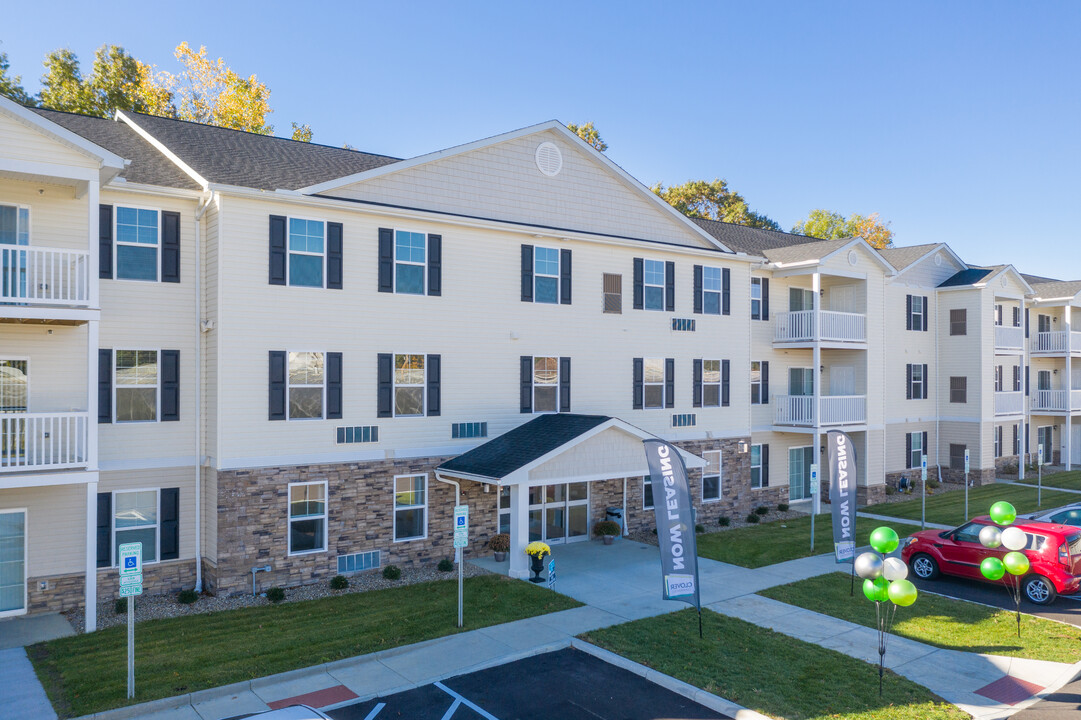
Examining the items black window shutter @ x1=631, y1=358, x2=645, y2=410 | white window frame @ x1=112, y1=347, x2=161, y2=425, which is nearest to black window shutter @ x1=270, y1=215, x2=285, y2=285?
white window frame @ x1=112, y1=347, x2=161, y2=425

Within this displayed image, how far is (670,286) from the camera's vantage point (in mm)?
23422

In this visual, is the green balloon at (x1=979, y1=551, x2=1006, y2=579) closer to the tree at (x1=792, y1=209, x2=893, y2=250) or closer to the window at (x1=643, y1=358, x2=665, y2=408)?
the window at (x1=643, y1=358, x2=665, y2=408)

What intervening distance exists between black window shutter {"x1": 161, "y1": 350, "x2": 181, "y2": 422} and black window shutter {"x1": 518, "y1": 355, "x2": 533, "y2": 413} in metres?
8.29

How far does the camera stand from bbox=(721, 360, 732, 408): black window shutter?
81.5 ft

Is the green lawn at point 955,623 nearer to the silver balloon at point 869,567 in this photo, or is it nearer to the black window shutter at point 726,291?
the silver balloon at point 869,567

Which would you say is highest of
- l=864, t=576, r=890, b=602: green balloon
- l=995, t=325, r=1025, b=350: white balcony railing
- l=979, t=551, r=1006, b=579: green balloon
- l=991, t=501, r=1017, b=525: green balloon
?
l=995, t=325, r=1025, b=350: white balcony railing

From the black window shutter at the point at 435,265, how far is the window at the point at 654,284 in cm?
688

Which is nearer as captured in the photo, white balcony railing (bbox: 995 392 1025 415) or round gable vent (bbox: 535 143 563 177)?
round gable vent (bbox: 535 143 563 177)

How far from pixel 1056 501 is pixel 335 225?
93.3 feet

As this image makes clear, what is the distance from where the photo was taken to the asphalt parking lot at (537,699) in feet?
35.0

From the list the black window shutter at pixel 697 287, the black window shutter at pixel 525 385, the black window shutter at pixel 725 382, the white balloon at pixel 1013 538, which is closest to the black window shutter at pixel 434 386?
the black window shutter at pixel 525 385

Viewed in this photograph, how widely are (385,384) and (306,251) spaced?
3.56 m

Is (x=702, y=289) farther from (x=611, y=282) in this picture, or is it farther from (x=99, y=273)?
(x=99, y=273)

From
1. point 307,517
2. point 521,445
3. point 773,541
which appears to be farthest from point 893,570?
point 307,517
